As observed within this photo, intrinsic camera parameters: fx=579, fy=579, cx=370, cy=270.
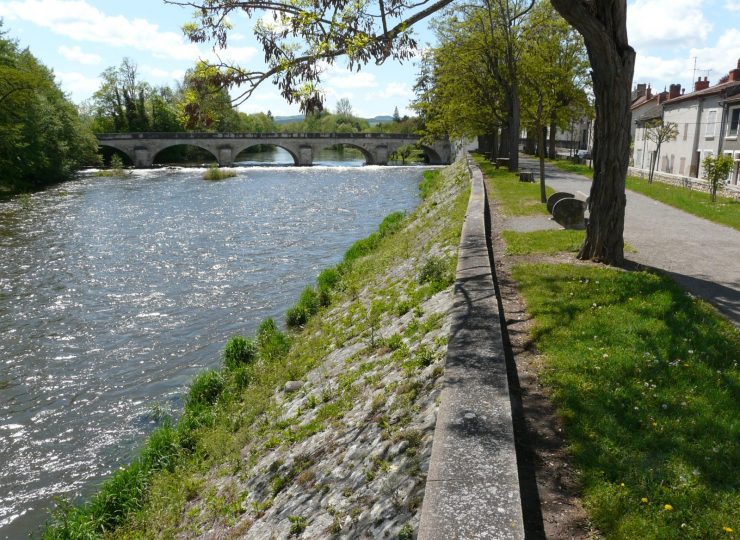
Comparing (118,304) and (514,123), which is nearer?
(118,304)

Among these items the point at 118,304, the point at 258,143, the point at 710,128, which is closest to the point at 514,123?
the point at 710,128

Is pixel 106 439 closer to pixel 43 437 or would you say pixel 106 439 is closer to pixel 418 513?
pixel 43 437

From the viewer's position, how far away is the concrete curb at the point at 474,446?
3.61 m

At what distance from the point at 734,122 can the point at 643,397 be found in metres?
35.0

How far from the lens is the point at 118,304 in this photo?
16.8m

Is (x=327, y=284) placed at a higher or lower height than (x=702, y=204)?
lower

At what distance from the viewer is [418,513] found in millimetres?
4246

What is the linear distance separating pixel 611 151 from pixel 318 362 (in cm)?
626

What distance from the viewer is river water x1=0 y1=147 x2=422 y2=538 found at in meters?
9.67

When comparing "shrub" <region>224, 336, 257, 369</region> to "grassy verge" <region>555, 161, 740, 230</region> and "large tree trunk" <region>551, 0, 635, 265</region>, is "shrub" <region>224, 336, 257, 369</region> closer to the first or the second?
"large tree trunk" <region>551, 0, 635, 265</region>

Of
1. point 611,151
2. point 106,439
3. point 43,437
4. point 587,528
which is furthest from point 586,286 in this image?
point 43,437

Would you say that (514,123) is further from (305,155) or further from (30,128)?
(305,155)

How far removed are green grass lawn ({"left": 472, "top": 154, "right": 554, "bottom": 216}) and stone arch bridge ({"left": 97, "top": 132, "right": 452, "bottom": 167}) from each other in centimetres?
4306

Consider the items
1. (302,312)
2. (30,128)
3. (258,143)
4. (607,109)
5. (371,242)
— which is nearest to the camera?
(607,109)
